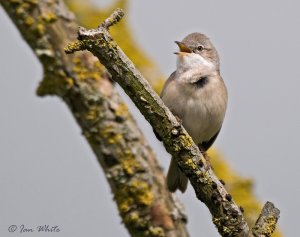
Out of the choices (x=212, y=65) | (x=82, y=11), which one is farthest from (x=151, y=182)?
(x=82, y=11)

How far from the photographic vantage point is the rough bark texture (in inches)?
188

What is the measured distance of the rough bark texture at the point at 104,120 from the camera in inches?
188

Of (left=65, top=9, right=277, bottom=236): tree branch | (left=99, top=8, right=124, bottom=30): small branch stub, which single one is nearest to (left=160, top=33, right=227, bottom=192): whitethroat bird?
(left=65, top=9, right=277, bottom=236): tree branch

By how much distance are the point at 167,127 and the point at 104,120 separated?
925 millimetres

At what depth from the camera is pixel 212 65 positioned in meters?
6.57

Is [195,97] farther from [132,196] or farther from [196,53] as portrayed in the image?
[132,196]

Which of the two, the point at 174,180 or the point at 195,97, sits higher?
the point at 195,97

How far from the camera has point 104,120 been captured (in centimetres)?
491

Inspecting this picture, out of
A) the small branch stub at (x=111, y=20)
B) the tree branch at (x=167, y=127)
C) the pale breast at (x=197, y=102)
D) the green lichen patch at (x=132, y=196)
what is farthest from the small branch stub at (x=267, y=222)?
the pale breast at (x=197, y=102)

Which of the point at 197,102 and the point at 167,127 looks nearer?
the point at 167,127

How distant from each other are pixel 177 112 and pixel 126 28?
4.12 feet

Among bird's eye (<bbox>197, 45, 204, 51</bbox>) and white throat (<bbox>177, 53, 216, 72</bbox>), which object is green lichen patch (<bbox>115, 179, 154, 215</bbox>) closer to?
white throat (<bbox>177, 53, 216, 72</bbox>)

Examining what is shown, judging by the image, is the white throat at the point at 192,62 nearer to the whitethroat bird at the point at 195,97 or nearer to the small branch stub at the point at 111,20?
the whitethroat bird at the point at 195,97

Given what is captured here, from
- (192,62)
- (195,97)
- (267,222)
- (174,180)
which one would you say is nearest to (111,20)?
(267,222)
